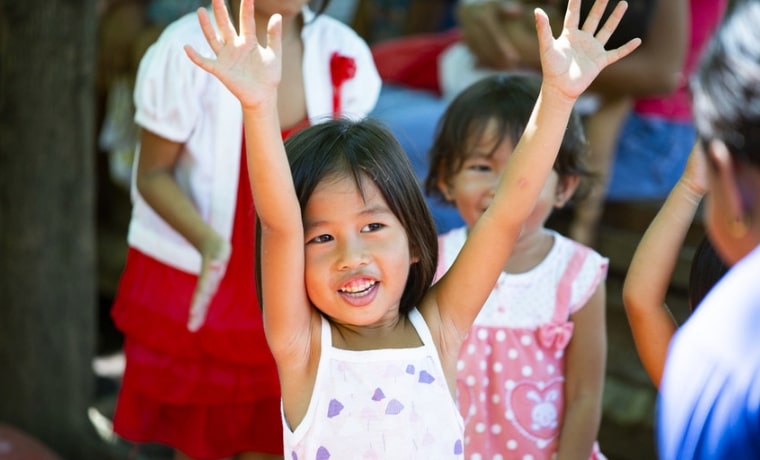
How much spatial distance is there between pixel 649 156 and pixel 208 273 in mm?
2007

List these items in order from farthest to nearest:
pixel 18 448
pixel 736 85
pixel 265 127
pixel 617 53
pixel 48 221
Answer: pixel 48 221 < pixel 18 448 < pixel 617 53 < pixel 265 127 < pixel 736 85

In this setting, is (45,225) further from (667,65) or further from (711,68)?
(711,68)

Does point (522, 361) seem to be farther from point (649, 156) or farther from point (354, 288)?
point (649, 156)

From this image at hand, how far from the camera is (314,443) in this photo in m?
1.85

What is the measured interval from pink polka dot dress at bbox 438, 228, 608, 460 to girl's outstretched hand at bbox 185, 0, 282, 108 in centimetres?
81

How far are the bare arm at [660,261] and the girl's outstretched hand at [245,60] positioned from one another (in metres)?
0.64

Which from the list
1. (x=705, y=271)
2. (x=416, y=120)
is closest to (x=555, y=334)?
(x=705, y=271)

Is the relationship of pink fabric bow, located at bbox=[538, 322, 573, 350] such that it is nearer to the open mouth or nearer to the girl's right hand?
the open mouth

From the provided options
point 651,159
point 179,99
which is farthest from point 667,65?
point 179,99

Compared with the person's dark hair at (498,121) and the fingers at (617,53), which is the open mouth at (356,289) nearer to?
the fingers at (617,53)

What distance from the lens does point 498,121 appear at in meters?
2.40

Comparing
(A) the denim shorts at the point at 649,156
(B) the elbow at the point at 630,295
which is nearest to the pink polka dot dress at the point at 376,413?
(B) the elbow at the point at 630,295

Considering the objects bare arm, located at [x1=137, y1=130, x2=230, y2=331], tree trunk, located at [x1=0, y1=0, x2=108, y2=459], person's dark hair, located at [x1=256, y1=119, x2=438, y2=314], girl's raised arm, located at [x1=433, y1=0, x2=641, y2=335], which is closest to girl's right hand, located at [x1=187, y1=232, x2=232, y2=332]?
bare arm, located at [x1=137, y1=130, x2=230, y2=331]

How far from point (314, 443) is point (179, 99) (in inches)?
36.2
